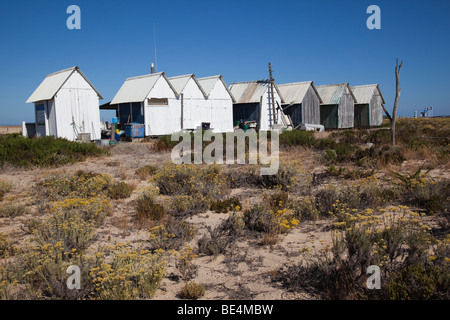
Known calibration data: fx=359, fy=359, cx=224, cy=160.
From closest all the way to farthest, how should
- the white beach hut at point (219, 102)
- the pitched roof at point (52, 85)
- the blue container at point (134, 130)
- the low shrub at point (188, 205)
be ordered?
the low shrub at point (188, 205), the pitched roof at point (52, 85), the blue container at point (134, 130), the white beach hut at point (219, 102)

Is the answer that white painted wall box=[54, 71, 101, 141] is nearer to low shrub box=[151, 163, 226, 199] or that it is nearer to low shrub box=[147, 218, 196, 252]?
low shrub box=[151, 163, 226, 199]

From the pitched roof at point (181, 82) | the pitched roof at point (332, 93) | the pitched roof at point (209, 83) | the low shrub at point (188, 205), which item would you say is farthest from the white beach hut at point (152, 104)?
the low shrub at point (188, 205)

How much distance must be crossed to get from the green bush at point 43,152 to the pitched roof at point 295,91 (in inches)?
694

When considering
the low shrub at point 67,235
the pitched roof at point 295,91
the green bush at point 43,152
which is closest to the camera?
the low shrub at point 67,235

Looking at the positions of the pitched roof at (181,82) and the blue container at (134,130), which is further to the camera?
the pitched roof at (181,82)

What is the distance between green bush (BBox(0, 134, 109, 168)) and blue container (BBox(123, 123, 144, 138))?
250 inches

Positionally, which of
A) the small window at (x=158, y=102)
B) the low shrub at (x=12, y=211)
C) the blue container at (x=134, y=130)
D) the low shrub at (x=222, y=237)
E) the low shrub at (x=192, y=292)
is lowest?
the low shrub at (x=192, y=292)

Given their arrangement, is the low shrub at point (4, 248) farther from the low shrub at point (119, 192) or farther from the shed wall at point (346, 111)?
the shed wall at point (346, 111)

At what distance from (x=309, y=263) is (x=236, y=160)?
8.33 metres

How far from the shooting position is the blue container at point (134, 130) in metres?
21.8

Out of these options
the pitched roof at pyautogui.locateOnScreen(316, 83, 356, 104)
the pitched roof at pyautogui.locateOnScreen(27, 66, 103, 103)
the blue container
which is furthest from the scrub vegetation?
the pitched roof at pyautogui.locateOnScreen(316, 83, 356, 104)

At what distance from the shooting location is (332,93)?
1243 inches

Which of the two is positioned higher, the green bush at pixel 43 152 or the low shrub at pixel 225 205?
the green bush at pixel 43 152
